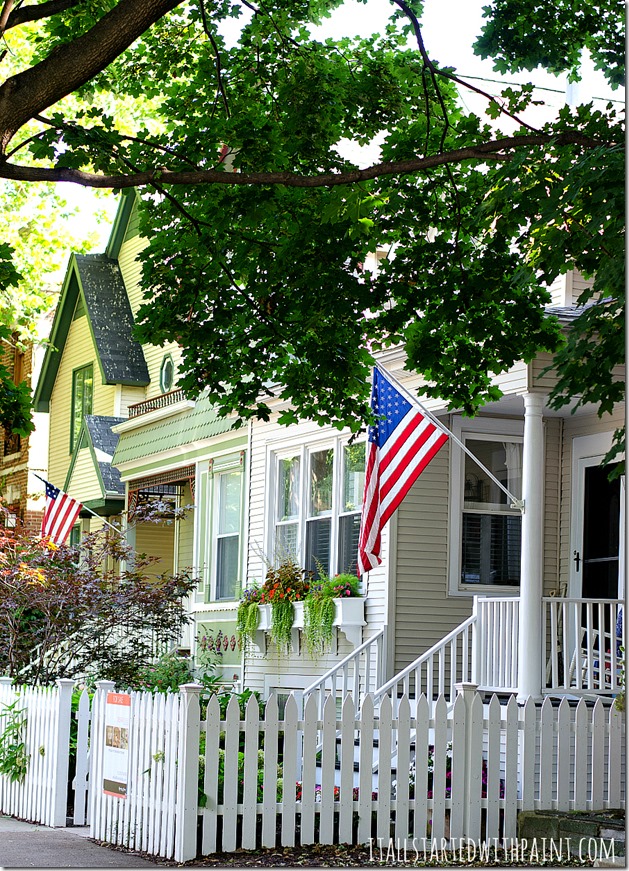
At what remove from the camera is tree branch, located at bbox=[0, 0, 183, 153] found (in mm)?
6699

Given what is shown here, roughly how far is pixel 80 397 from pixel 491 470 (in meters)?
10.5

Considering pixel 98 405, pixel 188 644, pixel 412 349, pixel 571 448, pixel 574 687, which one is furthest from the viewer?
pixel 98 405

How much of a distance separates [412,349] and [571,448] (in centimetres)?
382

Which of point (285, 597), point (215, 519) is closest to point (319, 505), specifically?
point (285, 597)

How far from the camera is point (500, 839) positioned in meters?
8.39

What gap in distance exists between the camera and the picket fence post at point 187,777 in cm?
755

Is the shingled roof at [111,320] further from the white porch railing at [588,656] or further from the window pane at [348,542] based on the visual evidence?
the white porch railing at [588,656]

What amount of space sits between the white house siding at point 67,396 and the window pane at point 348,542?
308 inches

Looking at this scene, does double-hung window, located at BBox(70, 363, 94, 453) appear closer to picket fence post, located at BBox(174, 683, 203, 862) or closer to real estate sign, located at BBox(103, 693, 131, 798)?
real estate sign, located at BBox(103, 693, 131, 798)

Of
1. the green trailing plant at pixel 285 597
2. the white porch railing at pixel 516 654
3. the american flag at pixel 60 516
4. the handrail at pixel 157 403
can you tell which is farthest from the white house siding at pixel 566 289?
the handrail at pixel 157 403

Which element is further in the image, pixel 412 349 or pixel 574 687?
pixel 574 687

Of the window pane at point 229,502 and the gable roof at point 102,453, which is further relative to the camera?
the gable roof at point 102,453

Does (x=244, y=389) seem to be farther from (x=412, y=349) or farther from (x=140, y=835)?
(x=140, y=835)

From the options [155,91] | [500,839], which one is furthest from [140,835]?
[155,91]
